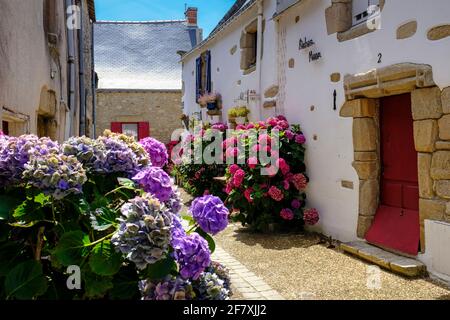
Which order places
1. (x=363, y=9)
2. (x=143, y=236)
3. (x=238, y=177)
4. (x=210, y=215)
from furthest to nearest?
(x=238, y=177)
(x=363, y=9)
(x=210, y=215)
(x=143, y=236)

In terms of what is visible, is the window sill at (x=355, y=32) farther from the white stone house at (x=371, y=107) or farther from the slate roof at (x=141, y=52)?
the slate roof at (x=141, y=52)

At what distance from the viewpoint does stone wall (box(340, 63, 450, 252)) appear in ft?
12.5

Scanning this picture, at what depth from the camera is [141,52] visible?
20.1m

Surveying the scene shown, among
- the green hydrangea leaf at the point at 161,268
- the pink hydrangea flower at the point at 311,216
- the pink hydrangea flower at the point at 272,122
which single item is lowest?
the pink hydrangea flower at the point at 311,216

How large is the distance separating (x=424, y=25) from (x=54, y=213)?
144 inches

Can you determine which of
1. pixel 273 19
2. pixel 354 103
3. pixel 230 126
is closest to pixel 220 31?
pixel 230 126

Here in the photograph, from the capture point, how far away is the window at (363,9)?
473 centimetres

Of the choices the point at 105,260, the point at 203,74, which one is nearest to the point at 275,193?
the point at 105,260

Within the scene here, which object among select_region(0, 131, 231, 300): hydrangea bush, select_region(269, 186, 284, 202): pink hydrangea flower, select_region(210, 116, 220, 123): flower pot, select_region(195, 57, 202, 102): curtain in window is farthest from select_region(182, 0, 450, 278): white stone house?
select_region(195, 57, 202, 102): curtain in window

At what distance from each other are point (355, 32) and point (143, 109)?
1426 cm

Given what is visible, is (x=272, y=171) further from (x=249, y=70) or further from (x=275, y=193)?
(x=249, y=70)

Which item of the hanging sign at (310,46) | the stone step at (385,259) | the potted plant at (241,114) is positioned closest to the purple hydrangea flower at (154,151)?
the stone step at (385,259)

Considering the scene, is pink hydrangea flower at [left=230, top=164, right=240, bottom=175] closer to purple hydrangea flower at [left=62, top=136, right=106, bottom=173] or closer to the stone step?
the stone step

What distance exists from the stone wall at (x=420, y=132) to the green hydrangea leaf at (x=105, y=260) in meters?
3.25
